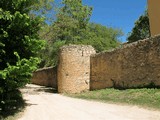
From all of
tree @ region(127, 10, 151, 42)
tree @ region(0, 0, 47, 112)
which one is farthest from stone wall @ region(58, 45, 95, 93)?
tree @ region(127, 10, 151, 42)

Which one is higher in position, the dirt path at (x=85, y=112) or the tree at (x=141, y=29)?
the tree at (x=141, y=29)

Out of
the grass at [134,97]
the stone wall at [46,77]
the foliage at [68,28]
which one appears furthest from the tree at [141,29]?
the grass at [134,97]

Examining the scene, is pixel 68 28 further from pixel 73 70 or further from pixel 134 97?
pixel 134 97

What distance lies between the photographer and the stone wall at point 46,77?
24.2 m

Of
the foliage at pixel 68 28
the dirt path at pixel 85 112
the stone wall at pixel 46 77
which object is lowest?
the dirt path at pixel 85 112

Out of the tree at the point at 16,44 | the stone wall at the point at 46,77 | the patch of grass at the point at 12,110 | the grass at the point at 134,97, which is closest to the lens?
the tree at the point at 16,44

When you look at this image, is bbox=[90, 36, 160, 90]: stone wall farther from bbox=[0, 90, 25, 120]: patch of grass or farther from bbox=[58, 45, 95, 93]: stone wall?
bbox=[0, 90, 25, 120]: patch of grass

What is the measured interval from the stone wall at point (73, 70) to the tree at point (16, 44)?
22.0 feet

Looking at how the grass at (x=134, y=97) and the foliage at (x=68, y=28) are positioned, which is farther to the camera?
the foliage at (x=68, y=28)

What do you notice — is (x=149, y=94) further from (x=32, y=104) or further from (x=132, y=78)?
(x=32, y=104)

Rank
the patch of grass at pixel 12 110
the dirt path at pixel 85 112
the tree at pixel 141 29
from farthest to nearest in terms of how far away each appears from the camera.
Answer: the tree at pixel 141 29, the patch of grass at pixel 12 110, the dirt path at pixel 85 112

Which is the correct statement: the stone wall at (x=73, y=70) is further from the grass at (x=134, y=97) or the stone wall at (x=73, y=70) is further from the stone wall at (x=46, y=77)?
the stone wall at (x=46, y=77)

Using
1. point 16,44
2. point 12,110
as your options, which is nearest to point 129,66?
point 16,44

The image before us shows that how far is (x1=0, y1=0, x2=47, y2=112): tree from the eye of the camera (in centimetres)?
1062
